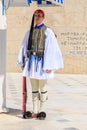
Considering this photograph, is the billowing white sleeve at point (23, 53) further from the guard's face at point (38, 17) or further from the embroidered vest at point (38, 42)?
the guard's face at point (38, 17)

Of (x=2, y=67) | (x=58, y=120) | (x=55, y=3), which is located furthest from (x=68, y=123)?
(x=55, y=3)

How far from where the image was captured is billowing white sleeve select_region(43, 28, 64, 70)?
22.7 ft

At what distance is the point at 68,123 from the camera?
6.89 m

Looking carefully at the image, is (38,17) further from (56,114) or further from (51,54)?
(56,114)

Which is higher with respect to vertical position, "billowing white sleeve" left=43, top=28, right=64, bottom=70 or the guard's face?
the guard's face

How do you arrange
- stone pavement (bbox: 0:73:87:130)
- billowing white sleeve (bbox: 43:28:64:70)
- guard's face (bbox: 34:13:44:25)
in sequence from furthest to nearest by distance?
guard's face (bbox: 34:13:44:25), billowing white sleeve (bbox: 43:28:64:70), stone pavement (bbox: 0:73:87:130)

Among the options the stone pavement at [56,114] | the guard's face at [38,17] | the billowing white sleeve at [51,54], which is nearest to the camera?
the stone pavement at [56,114]

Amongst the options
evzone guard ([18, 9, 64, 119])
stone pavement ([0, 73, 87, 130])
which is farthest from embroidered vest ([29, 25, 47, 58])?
stone pavement ([0, 73, 87, 130])

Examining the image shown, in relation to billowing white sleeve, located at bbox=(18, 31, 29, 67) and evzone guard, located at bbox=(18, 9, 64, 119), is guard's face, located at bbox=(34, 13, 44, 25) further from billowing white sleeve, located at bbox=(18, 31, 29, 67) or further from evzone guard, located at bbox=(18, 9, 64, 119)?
billowing white sleeve, located at bbox=(18, 31, 29, 67)

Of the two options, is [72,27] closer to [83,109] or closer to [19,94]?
[19,94]

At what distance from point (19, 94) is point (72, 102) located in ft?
5.99

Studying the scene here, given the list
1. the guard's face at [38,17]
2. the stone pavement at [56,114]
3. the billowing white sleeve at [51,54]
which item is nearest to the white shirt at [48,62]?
the billowing white sleeve at [51,54]

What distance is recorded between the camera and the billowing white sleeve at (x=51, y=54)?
6922 mm

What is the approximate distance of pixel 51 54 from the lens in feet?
22.8
